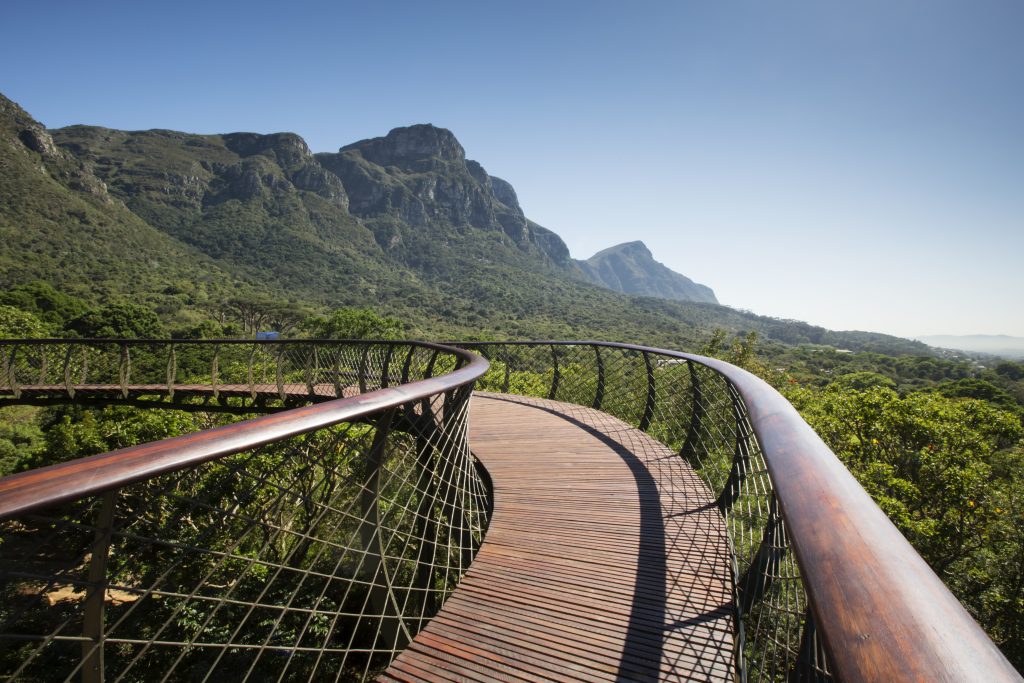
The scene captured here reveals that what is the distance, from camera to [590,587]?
2305 mm

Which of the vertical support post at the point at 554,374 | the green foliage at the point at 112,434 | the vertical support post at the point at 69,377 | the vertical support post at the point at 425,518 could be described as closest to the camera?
the vertical support post at the point at 425,518

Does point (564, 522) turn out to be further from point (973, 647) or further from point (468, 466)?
point (973, 647)

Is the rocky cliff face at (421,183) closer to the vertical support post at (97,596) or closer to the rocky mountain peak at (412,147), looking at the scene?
the rocky mountain peak at (412,147)

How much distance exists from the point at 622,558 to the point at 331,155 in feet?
492

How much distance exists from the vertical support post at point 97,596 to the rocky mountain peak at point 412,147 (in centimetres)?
15495

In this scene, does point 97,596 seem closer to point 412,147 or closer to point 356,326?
point 356,326

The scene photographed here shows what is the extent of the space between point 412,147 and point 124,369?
153586 millimetres

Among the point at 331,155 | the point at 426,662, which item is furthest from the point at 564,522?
the point at 331,155

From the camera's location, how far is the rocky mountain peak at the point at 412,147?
477 feet

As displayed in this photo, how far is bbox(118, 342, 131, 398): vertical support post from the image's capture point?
6.72m

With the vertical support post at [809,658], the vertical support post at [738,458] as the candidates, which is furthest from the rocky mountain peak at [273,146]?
the vertical support post at [809,658]

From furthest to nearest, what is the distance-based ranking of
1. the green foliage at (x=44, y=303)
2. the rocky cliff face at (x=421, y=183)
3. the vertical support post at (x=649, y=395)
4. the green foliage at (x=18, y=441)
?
the rocky cliff face at (x=421, y=183) → the green foliage at (x=44, y=303) → the green foliage at (x=18, y=441) → the vertical support post at (x=649, y=395)

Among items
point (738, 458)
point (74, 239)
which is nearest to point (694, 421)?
point (738, 458)

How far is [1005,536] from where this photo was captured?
1312 cm
